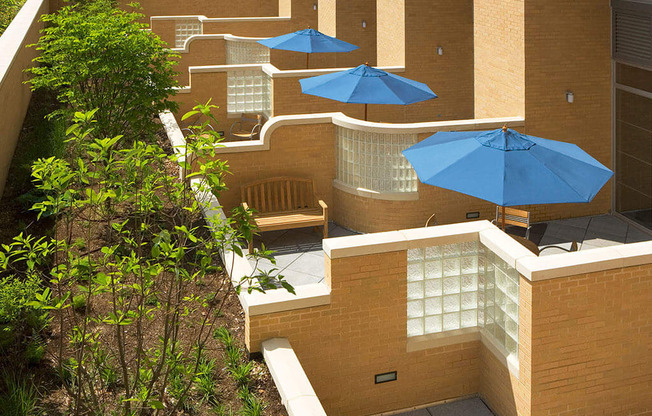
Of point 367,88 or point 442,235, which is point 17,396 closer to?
point 442,235

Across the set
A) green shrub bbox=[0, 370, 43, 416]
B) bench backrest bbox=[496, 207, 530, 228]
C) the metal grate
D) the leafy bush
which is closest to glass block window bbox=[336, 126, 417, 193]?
bench backrest bbox=[496, 207, 530, 228]

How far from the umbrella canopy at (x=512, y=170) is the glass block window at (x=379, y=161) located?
2501 millimetres

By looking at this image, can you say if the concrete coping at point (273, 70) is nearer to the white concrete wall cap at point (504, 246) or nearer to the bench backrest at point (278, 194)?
the bench backrest at point (278, 194)

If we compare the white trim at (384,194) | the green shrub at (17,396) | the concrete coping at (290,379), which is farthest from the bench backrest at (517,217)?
the green shrub at (17,396)

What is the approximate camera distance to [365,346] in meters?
9.20

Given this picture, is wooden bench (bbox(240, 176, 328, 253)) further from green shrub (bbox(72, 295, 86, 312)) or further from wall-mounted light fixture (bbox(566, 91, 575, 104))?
wall-mounted light fixture (bbox(566, 91, 575, 104))

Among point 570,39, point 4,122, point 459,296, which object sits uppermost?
point 570,39

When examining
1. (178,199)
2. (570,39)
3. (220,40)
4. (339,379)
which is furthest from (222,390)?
(220,40)

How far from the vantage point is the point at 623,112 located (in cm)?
1414

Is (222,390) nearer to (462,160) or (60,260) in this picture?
(60,260)

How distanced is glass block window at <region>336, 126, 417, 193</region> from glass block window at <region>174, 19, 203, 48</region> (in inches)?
568

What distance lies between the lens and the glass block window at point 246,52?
22.9 meters

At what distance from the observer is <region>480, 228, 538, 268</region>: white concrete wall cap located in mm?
8438

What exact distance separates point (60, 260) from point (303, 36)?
1123 cm
